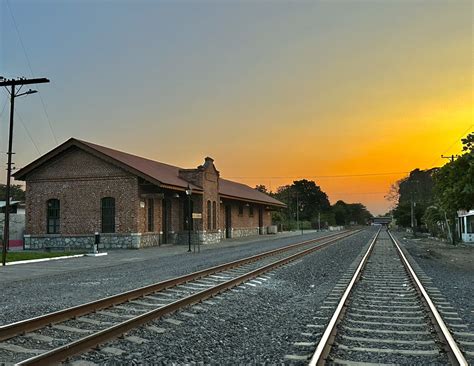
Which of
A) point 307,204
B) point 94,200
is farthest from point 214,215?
point 307,204

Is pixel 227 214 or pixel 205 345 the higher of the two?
pixel 227 214

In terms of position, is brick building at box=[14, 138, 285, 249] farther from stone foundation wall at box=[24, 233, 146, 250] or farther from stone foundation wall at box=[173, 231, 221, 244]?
stone foundation wall at box=[173, 231, 221, 244]

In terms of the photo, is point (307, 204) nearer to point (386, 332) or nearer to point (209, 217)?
point (209, 217)

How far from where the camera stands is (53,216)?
31219 mm

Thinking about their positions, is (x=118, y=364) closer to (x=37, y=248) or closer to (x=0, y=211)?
(x=37, y=248)

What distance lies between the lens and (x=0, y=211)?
38.0 meters

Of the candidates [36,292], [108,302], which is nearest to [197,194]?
[36,292]

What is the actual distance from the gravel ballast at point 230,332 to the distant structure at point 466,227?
115ft

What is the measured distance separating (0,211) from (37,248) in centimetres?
945

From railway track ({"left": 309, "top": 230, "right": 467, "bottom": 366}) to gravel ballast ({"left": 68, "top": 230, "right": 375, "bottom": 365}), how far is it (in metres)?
0.46

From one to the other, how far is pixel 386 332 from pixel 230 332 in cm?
220

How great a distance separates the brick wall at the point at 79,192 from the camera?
1156 inches

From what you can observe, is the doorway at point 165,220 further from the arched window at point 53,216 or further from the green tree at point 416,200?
the green tree at point 416,200

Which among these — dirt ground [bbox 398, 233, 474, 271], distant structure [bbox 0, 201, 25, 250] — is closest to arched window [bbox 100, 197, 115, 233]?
distant structure [bbox 0, 201, 25, 250]
